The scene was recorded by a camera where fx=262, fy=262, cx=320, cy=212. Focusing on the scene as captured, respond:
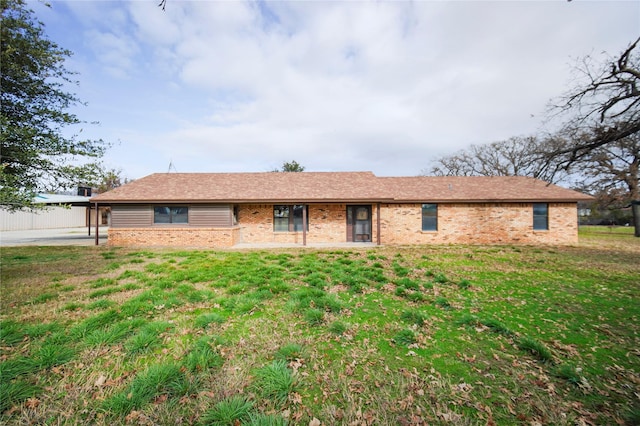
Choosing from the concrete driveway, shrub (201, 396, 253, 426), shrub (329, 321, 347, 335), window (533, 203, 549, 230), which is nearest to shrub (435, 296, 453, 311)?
shrub (329, 321, 347, 335)

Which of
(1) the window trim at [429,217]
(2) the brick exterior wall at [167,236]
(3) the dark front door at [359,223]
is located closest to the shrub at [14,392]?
(2) the brick exterior wall at [167,236]

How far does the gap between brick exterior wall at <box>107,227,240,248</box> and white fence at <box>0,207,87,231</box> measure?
1252 centimetres

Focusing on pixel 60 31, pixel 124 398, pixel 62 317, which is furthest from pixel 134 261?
pixel 124 398

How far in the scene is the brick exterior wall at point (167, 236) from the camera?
13.9 m

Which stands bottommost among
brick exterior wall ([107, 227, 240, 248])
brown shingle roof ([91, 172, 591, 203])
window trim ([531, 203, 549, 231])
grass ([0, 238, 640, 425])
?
grass ([0, 238, 640, 425])

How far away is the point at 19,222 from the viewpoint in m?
25.1

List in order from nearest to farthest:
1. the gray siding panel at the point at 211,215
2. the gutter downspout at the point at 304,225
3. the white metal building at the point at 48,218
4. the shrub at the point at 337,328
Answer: the shrub at the point at 337,328 → the gutter downspout at the point at 304,225 → the gray siding panel at the point at 211,215 → the white metal building at the point at 48,218

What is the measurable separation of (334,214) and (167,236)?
30.0ft

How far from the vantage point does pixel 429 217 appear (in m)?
14.9

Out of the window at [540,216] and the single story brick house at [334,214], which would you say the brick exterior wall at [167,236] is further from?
the window at [540,216]

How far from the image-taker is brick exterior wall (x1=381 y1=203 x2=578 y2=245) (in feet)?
48.1

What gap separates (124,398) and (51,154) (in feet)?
23.1

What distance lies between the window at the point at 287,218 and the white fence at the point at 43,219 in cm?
1930

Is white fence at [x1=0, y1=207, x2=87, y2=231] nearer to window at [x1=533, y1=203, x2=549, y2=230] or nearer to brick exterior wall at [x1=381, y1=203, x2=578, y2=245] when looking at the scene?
brick exterior wall at [x1=381, y1=203, x2=578, y2=245]
